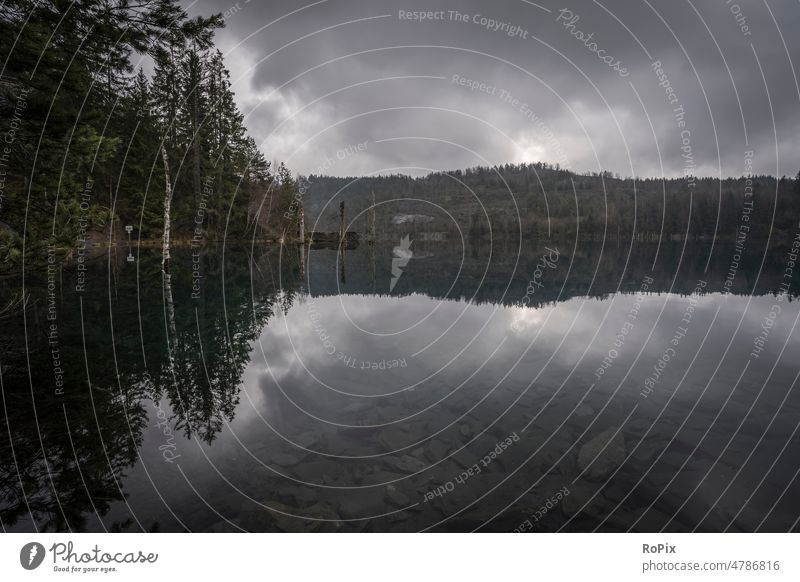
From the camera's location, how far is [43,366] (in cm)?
853

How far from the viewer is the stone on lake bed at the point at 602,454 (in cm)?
576

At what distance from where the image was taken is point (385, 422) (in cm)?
732

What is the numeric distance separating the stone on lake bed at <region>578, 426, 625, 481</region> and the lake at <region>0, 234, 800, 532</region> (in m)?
0.04

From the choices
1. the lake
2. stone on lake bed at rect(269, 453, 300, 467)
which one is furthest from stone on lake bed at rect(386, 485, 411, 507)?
stone on lake bed at rect(269, 453, 300, 467)

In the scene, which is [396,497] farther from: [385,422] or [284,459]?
[385,422]
